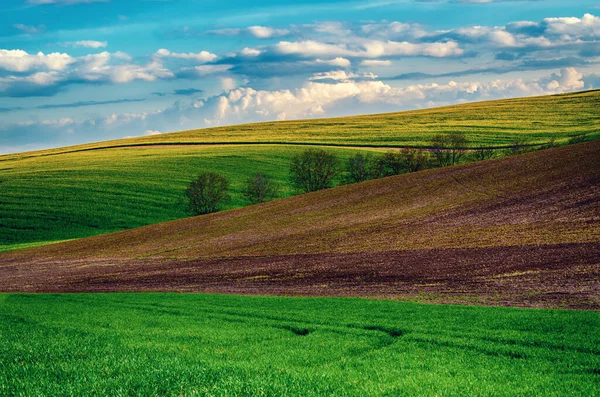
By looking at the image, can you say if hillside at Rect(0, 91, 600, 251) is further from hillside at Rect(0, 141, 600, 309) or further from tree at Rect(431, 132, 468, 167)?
hillside at Rect(0, 141, 600, 309)

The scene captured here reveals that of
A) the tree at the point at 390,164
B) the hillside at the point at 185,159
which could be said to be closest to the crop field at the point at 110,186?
the hillside at the point at 185,159

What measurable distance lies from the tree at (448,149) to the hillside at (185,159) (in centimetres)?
932

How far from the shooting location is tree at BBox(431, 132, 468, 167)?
268ft

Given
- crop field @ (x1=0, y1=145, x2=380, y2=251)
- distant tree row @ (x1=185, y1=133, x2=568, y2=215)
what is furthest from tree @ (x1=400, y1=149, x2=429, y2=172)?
crop field @ (x1=0, y1=145, x2=380, y2=251)

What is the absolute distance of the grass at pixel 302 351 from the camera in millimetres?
9070

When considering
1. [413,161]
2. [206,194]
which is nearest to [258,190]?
[206,194]

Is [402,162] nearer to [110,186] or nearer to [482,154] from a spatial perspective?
[482,154]

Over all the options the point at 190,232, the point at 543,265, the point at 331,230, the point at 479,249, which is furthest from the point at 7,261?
the point at 543,265

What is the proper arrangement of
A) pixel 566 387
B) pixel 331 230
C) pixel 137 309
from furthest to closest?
pixel 331 230
pixel 137 309
pixel 566 387

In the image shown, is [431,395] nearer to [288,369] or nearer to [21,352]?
[288,369]

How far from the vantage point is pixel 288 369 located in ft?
35.2

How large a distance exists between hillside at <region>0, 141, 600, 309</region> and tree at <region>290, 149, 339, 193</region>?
21.0 m

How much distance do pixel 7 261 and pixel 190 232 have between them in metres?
16.8

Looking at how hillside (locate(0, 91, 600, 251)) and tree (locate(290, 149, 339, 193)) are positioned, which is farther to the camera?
tree (locate(290, 149, 339, 193))
